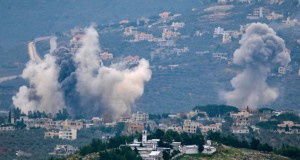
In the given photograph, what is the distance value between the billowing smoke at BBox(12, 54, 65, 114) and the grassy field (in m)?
51.7

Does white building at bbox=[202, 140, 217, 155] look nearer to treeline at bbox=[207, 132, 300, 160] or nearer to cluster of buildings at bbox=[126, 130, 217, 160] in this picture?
cluster of buildings at bbox=[126, 130, 217, 160]

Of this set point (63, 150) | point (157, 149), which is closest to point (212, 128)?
point (63, 150)

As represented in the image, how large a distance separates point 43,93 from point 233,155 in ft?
188

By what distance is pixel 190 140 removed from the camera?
10981 cm

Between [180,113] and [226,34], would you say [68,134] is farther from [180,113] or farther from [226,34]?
[226,34]

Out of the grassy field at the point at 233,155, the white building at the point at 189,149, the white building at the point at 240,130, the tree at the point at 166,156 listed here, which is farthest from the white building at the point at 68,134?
the tree at the point at 166,156

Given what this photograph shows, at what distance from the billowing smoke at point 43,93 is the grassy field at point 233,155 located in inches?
2033

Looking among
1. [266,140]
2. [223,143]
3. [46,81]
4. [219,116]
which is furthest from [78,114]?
[223,143]

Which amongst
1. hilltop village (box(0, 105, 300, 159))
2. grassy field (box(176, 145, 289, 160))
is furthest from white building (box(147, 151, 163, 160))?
hilltop village (box(0, 105, 300, 159))

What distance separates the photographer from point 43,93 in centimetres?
16025

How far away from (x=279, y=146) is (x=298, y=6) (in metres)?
76.3

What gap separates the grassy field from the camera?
10388cm

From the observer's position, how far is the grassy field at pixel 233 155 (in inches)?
4090

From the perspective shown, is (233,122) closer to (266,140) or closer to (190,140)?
(266,140)
